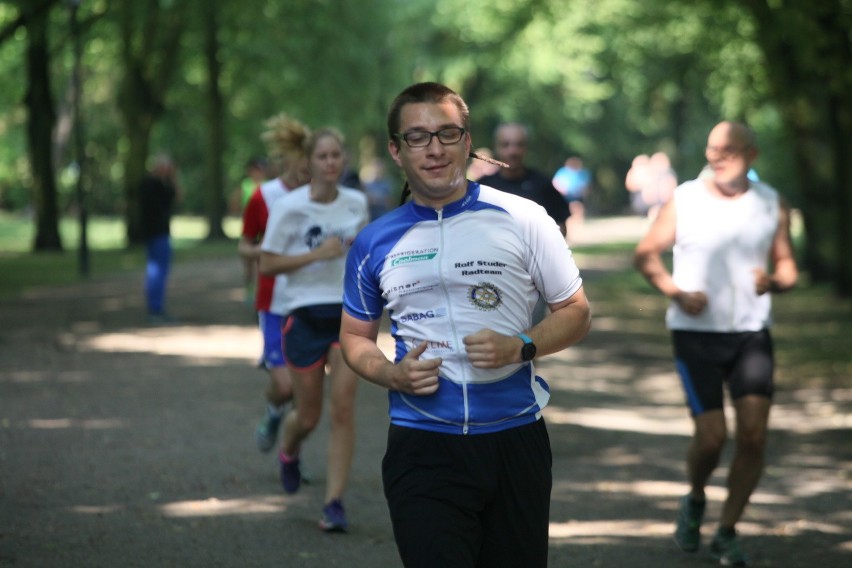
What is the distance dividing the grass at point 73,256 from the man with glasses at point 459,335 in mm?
20453

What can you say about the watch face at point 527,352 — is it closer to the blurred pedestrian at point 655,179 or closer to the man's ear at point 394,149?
the man's ear at point 394,149

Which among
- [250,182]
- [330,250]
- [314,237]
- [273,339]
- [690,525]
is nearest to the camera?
[690,525]

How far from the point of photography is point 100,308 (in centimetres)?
2198

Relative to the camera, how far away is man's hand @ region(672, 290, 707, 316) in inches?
292

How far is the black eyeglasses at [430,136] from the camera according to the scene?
4.57 m

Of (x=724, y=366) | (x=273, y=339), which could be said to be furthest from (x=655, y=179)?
(x=724, y=366)

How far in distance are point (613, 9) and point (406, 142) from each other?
33104mm

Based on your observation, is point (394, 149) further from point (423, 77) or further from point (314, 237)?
point (423, 77)

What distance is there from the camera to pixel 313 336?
26.8ft

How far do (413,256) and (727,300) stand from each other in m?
3.27

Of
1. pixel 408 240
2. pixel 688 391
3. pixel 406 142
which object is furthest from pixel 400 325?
pixel 688 391

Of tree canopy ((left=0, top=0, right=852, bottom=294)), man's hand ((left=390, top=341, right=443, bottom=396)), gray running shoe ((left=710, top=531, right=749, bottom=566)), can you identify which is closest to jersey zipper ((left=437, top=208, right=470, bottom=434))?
man's hand ((left=390, top=341, right=443, bottom=396))

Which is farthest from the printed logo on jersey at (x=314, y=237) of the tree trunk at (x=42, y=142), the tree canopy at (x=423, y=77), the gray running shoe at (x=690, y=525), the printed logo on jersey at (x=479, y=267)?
the tree trunk at (x=42, y=142)

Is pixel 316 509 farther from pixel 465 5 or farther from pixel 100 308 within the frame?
pixel 465 5
